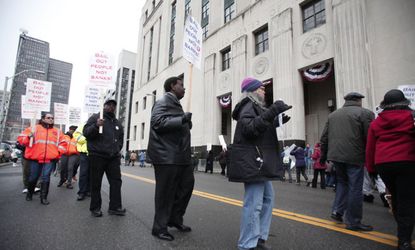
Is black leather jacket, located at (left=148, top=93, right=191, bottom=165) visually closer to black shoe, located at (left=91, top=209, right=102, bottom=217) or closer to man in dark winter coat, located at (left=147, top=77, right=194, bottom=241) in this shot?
man in dark winter coat, located at (left=147, top=77, right=194, bottom=241)

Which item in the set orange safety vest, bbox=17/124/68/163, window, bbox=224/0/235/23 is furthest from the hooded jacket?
window, bbox=224/0/235/23

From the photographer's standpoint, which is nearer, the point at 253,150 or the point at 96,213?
the point at 253,150

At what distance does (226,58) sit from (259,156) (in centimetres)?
2260

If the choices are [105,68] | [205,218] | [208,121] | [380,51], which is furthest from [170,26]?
[205,218]

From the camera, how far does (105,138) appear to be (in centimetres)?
460

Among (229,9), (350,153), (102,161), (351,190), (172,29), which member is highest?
(172,29)

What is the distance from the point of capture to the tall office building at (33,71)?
2482 cm

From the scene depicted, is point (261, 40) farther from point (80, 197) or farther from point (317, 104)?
point (80, 197)

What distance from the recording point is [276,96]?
17594 millimetres

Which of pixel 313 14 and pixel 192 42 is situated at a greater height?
pixel 313 14

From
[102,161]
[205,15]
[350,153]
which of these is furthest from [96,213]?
[205,15]

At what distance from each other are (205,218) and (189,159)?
1.24 metres

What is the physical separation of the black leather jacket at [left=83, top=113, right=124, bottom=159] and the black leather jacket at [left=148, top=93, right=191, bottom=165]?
1.48 m

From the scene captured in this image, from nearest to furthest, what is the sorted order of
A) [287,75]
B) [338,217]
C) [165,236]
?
[165,236] → [338,217] → [287,75]
